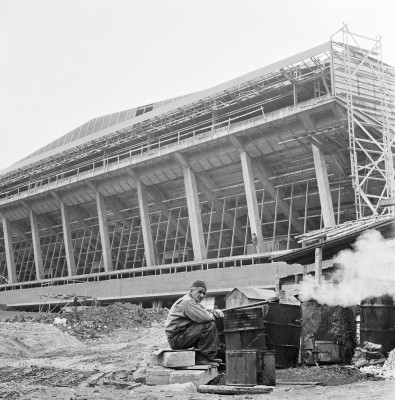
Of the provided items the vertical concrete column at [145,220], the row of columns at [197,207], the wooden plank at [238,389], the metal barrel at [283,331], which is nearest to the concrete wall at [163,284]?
the row of columns at [197,207]

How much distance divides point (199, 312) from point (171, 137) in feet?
83.9

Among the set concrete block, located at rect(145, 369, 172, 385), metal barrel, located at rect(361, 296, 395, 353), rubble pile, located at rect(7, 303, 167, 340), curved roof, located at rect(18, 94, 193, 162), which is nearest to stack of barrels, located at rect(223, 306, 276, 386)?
concrete block, located at rect(145, 369, 172, 385)

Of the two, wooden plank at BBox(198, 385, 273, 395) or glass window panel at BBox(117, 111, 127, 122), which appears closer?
wooden plank at BBox(198, 385, 273, 395)

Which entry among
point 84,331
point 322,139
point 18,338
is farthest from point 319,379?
→ point 322,139

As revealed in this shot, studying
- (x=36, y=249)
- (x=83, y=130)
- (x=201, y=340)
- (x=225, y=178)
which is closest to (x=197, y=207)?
(x=225, y=178)

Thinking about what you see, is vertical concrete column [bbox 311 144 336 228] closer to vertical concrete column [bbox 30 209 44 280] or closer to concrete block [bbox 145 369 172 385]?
concrete block [bbox 145 369 172 385]

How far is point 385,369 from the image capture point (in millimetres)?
7844

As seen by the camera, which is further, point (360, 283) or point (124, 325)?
point (124, 325)

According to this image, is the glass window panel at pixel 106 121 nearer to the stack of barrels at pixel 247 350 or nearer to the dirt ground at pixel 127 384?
the dirt ground at pixel 127 384

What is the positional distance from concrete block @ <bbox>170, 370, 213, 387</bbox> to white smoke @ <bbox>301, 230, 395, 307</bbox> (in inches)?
110

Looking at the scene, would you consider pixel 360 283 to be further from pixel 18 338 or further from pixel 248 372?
pixel 18 338

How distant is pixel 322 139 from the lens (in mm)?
25438

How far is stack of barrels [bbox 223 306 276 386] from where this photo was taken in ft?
25.2

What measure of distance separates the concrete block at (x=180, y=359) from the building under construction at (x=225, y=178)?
12.3m
